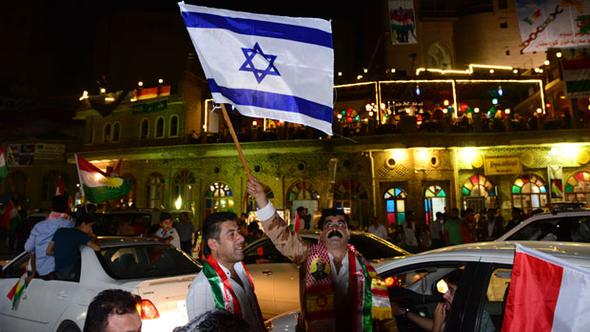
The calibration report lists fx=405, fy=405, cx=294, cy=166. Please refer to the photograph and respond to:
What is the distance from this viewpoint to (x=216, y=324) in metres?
1.39

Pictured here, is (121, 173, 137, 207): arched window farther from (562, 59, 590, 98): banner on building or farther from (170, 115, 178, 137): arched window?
(562, 59, 590, 98): banner on building

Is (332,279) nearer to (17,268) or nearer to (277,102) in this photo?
(277,102)

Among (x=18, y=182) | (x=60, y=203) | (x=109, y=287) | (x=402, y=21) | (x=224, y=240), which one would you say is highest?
(x=402, y=21)

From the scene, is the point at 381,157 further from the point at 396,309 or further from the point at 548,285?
the point at 548,285

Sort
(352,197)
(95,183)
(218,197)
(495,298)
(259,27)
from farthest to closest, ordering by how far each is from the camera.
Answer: (218,197)
(352,197)
(95,183)
(259,27)
(495,298)

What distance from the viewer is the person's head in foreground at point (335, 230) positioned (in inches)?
114

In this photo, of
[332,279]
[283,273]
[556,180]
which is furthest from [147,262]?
[556,180]

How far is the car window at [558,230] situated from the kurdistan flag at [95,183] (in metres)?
10.5

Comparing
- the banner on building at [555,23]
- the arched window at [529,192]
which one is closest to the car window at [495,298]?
the banner on building at [555,23]

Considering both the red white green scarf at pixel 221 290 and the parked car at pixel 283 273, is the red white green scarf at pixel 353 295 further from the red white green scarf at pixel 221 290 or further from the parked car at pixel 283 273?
the parked car at pixel 283 273

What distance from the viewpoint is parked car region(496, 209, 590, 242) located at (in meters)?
6.33

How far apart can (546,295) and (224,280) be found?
168 cm

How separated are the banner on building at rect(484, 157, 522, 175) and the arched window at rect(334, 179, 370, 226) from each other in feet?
21.3

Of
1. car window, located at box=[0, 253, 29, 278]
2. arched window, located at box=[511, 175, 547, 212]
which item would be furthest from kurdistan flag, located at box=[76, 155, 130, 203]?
arched window, located at box=[511, 175, 547, 212]
